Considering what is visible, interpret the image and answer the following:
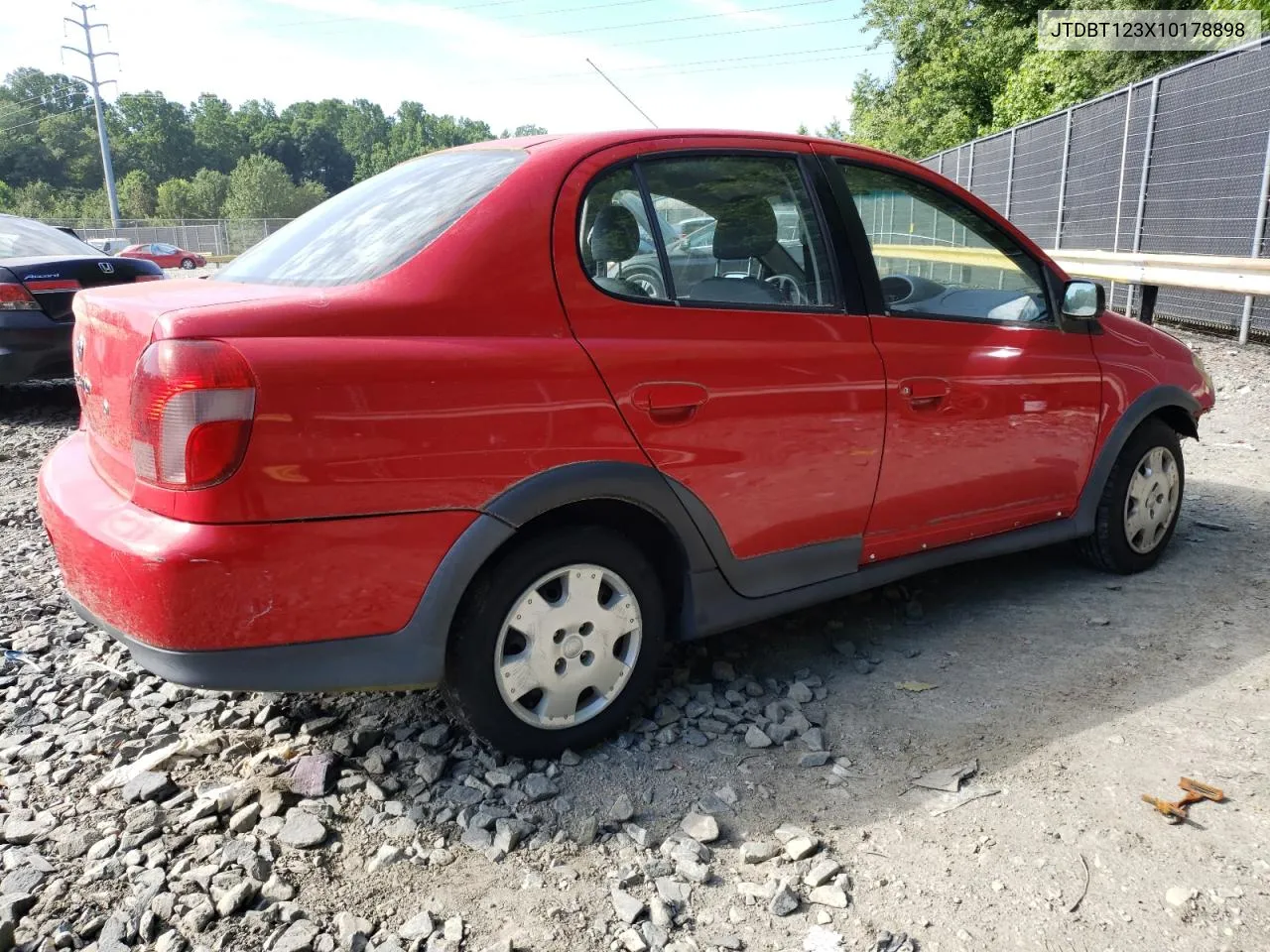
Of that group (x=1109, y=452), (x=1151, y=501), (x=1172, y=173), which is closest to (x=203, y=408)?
(x=1109, y=452)

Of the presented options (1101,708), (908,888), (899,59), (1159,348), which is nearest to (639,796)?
(908,888)

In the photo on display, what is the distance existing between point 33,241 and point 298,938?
7.36 metres

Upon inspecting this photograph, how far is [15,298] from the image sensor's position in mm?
6824

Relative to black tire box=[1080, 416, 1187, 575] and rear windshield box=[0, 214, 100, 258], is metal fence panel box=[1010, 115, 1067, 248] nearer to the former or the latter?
black tire box=[1080, 416, 1187, 575]

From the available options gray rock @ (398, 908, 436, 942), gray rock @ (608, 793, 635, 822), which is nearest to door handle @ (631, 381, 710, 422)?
gray rock @ (608, 793, 635, 822)

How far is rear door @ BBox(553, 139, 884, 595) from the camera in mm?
2723

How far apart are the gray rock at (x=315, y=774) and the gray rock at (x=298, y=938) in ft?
1.73

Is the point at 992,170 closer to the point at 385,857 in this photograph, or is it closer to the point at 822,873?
the point at 822,873

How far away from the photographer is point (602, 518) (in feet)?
9.31

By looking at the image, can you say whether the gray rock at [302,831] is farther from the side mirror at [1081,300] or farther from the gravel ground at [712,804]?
the side mirror at [1081,300]

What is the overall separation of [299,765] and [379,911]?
2.27ft

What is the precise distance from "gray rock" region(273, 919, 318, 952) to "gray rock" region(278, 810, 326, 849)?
0.28 m

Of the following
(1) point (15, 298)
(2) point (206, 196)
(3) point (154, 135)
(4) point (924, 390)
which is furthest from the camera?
(3) point (154, 135)

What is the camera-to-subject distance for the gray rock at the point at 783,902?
223 centimetres
